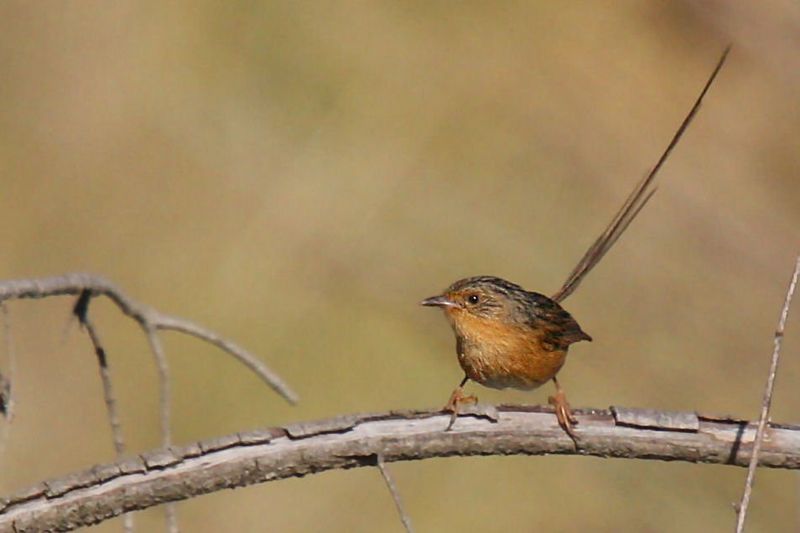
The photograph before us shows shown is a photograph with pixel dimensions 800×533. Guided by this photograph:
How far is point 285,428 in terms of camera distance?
376 cm

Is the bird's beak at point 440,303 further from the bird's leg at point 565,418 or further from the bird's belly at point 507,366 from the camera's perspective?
the bird's leg at point 565,418

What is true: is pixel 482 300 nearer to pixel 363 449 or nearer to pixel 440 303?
pixel 440 303

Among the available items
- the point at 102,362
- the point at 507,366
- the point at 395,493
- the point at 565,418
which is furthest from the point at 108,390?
the point at 507,366

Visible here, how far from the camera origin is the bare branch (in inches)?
142

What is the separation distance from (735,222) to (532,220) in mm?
3463

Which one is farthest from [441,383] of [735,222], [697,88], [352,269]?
[735,222]

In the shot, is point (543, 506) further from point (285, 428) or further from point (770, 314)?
point (285, 428)

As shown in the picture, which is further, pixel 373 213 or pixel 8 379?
pixel 373 213

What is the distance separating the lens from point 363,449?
3787 mm

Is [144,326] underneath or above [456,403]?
above

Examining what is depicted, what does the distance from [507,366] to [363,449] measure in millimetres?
1300

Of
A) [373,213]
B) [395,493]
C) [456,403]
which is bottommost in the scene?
[395,493]

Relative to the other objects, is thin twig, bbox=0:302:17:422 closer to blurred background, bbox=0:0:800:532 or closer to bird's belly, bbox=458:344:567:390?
bird's belly, bbox=458:344:567:390

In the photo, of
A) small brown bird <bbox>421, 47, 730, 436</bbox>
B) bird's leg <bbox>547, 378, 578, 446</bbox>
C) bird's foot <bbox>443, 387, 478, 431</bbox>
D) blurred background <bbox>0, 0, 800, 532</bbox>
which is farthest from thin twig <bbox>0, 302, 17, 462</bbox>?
blurred background <bbox>0, 0, 800, 532</bbox>
